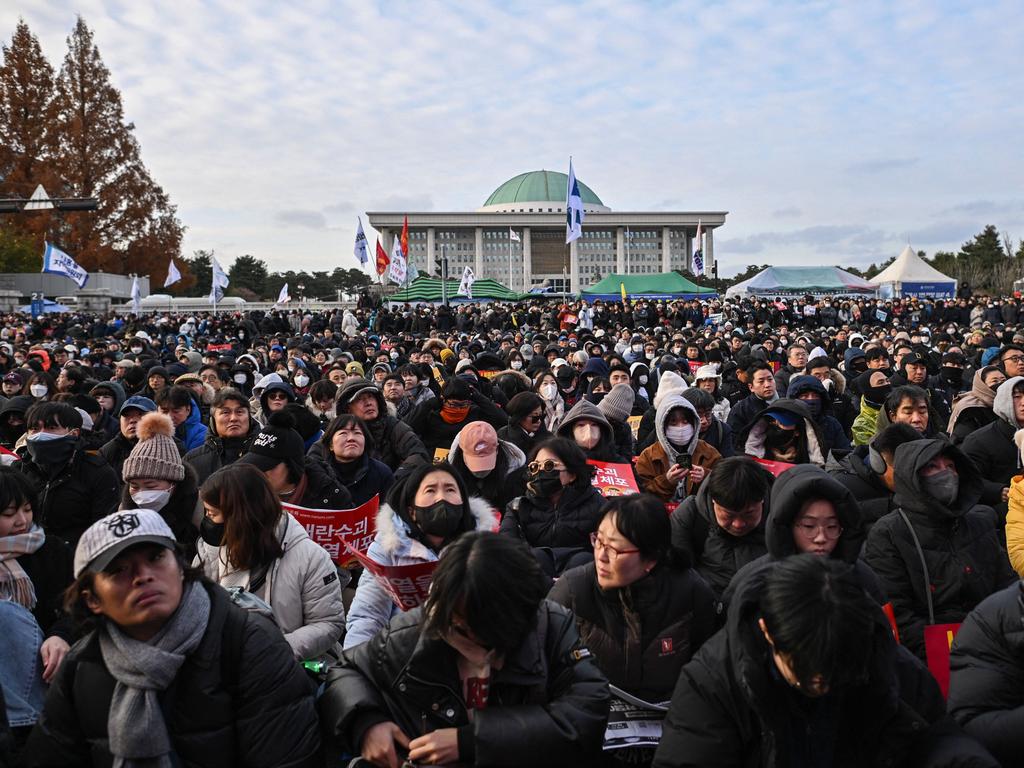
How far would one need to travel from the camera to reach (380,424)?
20.4 ft

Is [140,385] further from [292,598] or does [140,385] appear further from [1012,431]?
[1012,431]

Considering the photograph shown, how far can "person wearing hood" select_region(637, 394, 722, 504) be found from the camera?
489 cm

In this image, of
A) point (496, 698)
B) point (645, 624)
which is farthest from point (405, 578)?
point (645, 624)

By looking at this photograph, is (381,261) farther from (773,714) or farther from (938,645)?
(773,714)

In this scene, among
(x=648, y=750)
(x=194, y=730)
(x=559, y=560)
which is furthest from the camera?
(x=559, y=560)

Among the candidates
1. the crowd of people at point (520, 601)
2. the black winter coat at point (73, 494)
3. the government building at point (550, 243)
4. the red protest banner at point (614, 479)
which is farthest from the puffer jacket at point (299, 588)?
the government building at point (550, 243)

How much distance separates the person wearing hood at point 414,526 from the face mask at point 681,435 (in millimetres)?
2081

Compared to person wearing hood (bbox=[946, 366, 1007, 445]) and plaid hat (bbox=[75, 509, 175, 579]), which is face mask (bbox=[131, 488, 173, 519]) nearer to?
plaid hat (bbox=[75, 509, 175, 579])

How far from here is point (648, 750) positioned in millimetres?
2648

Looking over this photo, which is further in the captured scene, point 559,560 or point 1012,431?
point 1012,431

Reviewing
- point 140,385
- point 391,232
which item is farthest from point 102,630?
point 391,232

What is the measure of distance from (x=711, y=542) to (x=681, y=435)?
172cm

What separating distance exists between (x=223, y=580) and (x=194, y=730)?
0.96 m

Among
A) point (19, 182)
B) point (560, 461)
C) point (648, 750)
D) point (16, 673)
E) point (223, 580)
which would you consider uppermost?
point (19, 182)
